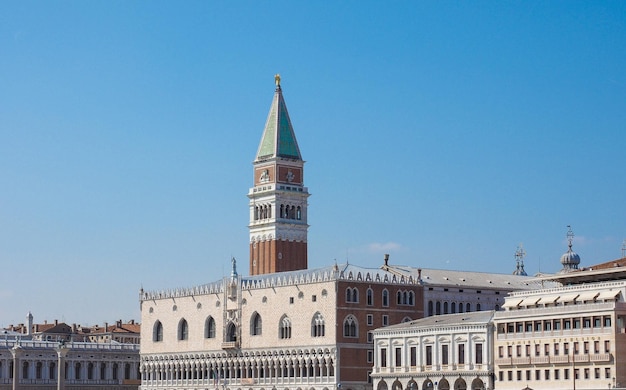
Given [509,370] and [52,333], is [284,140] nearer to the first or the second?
[52,333]

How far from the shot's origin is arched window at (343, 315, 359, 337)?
109125 millimetres

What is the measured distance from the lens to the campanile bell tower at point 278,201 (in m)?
138

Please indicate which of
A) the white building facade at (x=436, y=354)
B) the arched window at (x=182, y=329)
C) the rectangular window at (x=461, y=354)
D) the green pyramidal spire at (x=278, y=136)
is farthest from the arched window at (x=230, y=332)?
the rectangular window at (x=461, y=354)

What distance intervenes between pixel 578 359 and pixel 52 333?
91.0 metres

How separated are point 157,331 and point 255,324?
17195 millimetres

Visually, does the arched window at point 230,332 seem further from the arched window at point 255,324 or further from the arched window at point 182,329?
the arched window at point 182,329

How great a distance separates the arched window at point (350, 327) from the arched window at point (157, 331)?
1117 inches

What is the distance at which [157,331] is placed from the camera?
433ft

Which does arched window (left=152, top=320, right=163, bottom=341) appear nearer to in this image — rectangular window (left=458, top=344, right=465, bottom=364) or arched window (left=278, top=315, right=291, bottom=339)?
arched window (left=278, top=315, right=291, bottom=339)

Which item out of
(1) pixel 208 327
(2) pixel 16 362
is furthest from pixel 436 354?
(2) pixel 16 362

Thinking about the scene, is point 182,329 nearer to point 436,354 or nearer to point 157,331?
point 157,331

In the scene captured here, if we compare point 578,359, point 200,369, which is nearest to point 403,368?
point 578,359

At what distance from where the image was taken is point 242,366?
11912 cm

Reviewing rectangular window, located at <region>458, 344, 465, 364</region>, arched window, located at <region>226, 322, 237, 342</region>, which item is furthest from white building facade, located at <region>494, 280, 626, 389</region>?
arched window, located at <region>226, 322, 237, 342</region>
